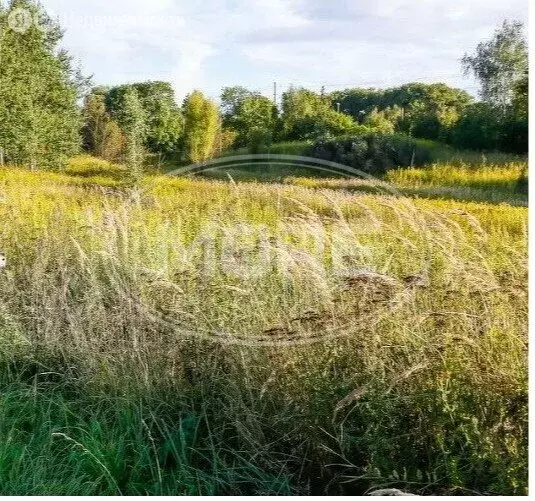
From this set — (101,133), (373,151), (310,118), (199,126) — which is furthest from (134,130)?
(373,151)

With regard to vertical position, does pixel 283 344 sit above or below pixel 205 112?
below

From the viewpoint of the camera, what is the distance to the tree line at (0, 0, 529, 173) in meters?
2.33

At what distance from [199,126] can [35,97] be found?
0.50 meters

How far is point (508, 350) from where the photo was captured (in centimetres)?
224

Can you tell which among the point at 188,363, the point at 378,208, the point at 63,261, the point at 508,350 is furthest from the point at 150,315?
the point at 508,350

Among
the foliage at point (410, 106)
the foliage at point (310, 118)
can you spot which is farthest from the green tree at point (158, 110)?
the foliage at point (410, 106)

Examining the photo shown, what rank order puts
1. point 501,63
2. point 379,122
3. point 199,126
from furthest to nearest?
1. point 199,126
2. point 379,122
3. point 501,63

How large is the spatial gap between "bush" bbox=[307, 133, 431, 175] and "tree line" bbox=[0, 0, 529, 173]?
0.02m

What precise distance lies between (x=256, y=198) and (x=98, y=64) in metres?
0.62

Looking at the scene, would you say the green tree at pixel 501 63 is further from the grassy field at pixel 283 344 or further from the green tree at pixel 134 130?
the green tree at pixel 134 130

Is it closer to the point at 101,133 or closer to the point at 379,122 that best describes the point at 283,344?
the point at 379,122

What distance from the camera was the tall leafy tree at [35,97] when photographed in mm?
2494

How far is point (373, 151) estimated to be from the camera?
239cm

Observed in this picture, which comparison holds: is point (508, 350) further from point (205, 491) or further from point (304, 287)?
point (205, 491)
